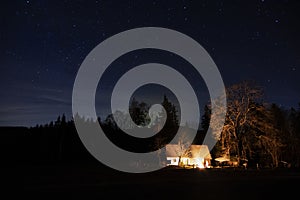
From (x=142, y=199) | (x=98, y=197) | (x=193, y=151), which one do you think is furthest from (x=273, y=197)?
(x=193, y=151)

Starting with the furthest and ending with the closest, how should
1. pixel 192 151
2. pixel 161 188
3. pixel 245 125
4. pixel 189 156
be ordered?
pixel 192 151 → pixel 189 156 → pixel 245 125 → pixel 161 188

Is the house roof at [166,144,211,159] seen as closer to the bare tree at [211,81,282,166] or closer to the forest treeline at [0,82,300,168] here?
the forest treeline at [0,82,300,168]

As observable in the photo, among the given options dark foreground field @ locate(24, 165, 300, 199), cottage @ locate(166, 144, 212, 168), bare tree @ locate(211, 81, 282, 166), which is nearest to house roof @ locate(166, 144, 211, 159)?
cottage @ locate(166, 144, 212, 168)

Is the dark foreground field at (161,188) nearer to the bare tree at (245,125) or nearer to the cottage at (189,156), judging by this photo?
the bare tree at (245,125)

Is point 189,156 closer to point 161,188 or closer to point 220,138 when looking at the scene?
point 220,138

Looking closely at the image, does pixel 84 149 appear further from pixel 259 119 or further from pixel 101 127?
pixel 259 119

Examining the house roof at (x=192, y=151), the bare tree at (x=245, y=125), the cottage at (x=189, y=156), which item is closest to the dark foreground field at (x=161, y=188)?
the bare tree at (x=245, y=125)

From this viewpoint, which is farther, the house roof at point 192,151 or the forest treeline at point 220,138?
the house roof at point 192,151

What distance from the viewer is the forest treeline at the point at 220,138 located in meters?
32.9

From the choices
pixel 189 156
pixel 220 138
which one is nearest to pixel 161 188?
pixel 220 138

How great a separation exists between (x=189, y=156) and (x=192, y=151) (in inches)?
45.3

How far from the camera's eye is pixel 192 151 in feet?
164

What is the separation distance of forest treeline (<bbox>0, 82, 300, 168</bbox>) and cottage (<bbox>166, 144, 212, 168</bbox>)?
2.34 meters

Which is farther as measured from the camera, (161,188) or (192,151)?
(192,151)
